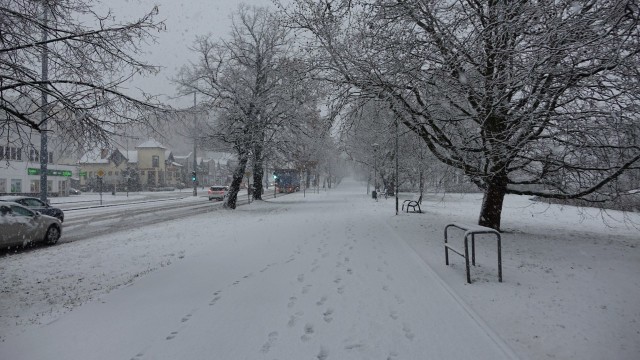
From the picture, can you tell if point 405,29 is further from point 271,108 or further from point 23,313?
point 271,108

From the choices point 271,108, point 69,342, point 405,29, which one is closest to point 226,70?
point 271,108

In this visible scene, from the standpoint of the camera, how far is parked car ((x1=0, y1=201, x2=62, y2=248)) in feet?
37.3

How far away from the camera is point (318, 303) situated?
5.72 m

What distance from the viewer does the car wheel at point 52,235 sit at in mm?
12773

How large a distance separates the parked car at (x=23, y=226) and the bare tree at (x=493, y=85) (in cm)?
977

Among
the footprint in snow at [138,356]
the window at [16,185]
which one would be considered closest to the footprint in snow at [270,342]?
the footprint in snow at [138,356]

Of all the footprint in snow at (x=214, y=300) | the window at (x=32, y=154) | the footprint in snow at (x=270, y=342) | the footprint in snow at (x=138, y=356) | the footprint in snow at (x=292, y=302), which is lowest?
the footprint in snow at (x=138, y=356)

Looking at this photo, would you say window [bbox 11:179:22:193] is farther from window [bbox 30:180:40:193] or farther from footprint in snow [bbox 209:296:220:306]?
footprint in snow [bbox 209:296:220:306]

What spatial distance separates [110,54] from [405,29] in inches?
276

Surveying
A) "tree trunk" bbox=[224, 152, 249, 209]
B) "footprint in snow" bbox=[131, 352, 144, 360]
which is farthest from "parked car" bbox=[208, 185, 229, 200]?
"footprint in snow" bbox=[131, 352, 144, 360]

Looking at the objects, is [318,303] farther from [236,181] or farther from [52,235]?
[236,181]

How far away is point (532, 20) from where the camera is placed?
6832mm

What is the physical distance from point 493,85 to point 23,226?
1289 cm

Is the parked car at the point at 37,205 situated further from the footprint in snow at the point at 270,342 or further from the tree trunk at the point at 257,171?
the footprint in snow at the point at 270,342
